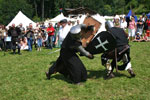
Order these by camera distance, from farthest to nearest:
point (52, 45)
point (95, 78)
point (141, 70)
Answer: point (52, 45) → point (141, 70) → point (95, 78)

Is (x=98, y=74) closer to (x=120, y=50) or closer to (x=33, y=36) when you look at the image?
(x=120, y=50)

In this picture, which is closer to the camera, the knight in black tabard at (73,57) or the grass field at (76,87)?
the grass field at (76,87)

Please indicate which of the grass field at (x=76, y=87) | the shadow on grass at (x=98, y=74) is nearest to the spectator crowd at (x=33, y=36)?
the grass field at (x=76, y=87)

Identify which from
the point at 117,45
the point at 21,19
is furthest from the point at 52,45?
the point at 117,45

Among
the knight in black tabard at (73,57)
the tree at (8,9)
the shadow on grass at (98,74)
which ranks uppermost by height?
the tree at (8,9)

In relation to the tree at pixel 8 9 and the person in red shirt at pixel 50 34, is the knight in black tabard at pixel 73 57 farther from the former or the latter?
the tree at pixel 8 9

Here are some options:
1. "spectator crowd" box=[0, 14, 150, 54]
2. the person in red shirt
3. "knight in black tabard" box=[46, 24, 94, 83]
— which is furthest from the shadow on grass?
the person in red shirt

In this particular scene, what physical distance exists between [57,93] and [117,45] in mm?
2075

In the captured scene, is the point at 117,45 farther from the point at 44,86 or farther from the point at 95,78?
the point at 44,86

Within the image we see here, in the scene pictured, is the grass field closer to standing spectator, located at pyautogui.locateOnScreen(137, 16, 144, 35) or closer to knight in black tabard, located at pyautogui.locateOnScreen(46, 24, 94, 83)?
knight in black tabard, located at pyautogui.locateOnScreen(46, 24, 94, 83)

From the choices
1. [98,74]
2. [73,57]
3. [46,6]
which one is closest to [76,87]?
[73,57]

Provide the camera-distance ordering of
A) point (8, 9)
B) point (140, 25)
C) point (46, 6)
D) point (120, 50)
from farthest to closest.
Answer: point (46, 6)
point (8, 9)
point (140, 25)
point (120, 50)

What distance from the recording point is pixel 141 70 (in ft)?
20.9

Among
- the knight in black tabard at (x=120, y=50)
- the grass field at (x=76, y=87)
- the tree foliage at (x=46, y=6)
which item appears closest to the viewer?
the grass field at (x=76, y=87)
